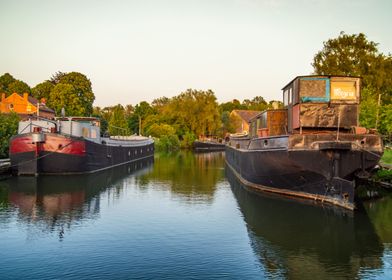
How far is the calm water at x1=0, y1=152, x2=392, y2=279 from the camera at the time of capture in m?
10.9

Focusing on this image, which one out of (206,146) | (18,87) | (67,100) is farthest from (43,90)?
(206,146)

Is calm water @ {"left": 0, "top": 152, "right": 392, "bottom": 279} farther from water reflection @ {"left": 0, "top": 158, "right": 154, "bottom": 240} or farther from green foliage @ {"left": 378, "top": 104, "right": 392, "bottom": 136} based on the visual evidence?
green foliage @ {"left": 378, "top": 104, "right": 392, "bottom": 136}

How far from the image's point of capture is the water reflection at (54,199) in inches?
645

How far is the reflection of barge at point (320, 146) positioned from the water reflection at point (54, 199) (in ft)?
29.8

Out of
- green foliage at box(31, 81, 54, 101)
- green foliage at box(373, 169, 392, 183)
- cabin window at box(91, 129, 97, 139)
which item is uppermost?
green foliage at box(31, 81, 54, 101)

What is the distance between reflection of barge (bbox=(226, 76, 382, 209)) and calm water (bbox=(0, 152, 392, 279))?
108 centimetres

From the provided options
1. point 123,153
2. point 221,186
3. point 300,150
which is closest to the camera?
point 300,150

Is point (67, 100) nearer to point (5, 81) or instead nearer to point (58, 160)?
point (5, 81)

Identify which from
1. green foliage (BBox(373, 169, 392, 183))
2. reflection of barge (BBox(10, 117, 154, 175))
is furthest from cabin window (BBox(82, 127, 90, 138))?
green foliage (BBox(373, 169, 392, 183))

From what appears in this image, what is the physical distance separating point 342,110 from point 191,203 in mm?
8788

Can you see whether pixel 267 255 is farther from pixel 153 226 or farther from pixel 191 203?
pixel 191 203

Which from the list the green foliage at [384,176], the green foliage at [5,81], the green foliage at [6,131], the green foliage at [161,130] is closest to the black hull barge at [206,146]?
the green foliage at [161,130]

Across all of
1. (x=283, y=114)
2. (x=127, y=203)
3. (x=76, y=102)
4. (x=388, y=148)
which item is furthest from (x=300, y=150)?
(x=76, y=102)

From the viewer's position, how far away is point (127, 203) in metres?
21.2
